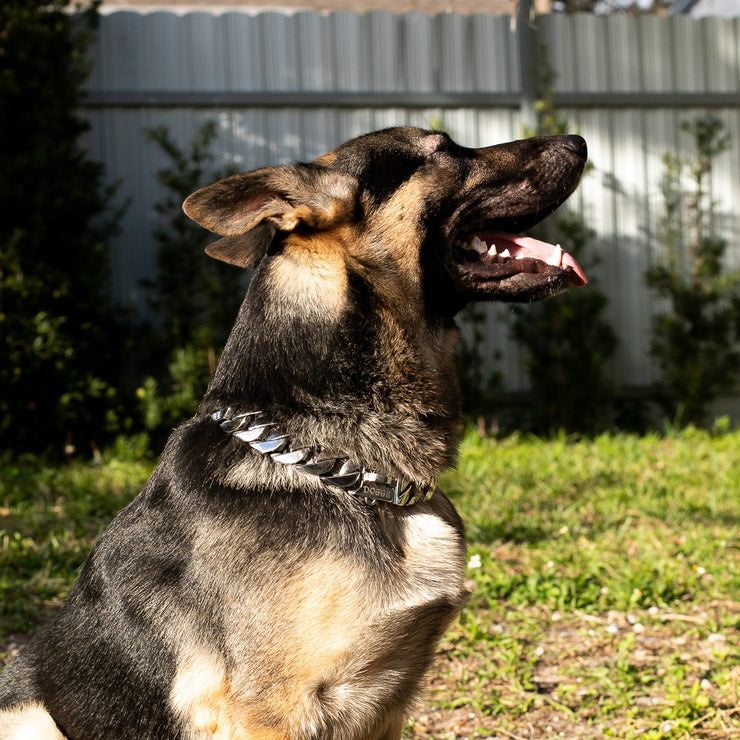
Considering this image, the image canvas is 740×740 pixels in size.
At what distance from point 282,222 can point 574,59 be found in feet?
22.1

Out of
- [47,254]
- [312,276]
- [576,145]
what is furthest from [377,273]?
[47,254]

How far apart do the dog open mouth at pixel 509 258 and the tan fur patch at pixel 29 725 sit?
1731mm

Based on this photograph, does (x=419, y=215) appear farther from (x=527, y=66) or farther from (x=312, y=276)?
(x=527, y=66)

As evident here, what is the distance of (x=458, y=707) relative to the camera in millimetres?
3092

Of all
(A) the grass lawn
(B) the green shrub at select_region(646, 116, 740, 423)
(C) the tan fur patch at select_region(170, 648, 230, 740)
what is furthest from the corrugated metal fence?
(C) the tan fur patch at select_region(170, 648, 230, 740)

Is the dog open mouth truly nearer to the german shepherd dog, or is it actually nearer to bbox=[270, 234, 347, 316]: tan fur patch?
the german shepherd dog

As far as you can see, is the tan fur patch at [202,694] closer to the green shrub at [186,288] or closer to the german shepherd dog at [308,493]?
the german shepherd dog at [308,493]

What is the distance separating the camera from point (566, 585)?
12.6ft

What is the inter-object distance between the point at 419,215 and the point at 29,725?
70.4 inches

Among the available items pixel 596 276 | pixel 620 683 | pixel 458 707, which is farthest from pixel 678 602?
pixel 596 276

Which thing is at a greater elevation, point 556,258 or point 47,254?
point 47,254

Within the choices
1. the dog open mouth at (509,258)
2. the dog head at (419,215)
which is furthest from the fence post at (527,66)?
the dog open mouth at (509,258)

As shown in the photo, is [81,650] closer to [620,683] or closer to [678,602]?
[620,683]

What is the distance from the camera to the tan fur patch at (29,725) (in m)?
2.07
